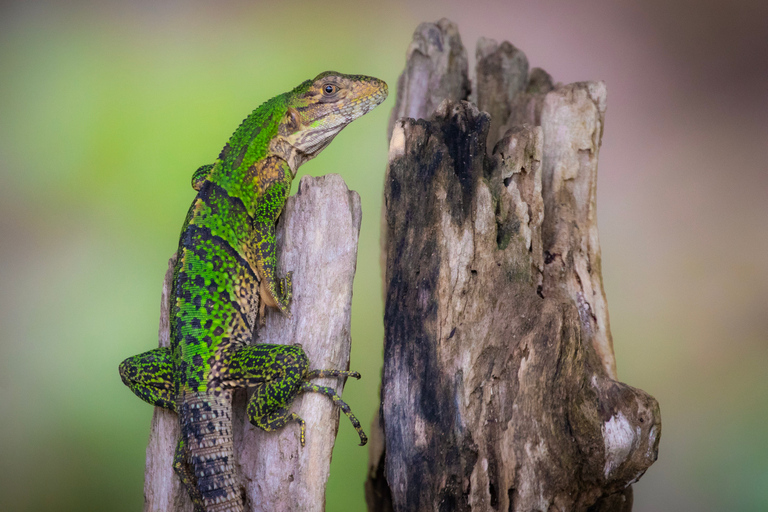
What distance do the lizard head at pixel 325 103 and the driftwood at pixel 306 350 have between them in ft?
1.12

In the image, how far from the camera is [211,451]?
307 cm

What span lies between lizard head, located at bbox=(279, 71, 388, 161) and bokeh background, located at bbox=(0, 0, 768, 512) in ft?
4.38

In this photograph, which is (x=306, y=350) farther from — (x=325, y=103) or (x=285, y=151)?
(x=325, y=103)

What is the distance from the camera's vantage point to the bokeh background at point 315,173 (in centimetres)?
450

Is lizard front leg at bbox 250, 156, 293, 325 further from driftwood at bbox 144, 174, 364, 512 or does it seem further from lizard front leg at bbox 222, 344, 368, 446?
lizard front leg at bbox 222, 344, 368, 446

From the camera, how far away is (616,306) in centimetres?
514

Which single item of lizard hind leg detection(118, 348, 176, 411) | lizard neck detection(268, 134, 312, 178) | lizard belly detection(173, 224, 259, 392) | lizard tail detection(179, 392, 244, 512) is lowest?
lizard tail detection(179, 392, 244, 512)

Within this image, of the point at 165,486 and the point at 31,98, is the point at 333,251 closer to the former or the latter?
the point at 165,486

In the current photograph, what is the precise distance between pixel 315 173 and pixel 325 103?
1.43 metres

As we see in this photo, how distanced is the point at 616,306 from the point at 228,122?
389 cm

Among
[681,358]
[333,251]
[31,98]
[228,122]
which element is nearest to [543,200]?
[333,251]

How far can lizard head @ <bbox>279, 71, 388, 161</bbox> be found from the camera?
12.1ft

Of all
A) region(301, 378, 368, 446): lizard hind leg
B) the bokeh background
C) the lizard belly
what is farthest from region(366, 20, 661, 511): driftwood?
the bokeh background

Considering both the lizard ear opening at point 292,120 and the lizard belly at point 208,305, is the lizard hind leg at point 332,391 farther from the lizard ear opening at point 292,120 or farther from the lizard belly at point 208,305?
the lizard ear opening at point 292,120
